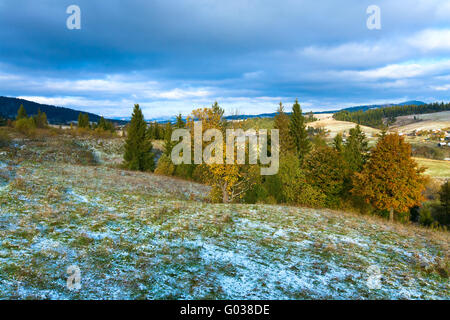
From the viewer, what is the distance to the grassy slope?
7008 millimetres

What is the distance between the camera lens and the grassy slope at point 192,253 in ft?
23.0

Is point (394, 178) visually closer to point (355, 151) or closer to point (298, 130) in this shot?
point (355, 151)

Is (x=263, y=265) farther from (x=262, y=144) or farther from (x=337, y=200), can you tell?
(x=262, y=144)

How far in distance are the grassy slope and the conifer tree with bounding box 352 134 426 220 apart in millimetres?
17339

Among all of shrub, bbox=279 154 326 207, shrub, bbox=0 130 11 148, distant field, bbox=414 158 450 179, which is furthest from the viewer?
distant field, bbox=414 158 450 179

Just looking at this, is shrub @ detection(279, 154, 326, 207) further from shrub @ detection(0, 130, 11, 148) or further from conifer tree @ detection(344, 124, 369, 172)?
shrub @ detection(0, 130, 11, 148)

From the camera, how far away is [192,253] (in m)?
9.28

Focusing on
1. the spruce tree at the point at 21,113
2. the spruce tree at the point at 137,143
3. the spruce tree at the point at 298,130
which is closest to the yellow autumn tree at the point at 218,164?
the spruce tree at the point at 137,143

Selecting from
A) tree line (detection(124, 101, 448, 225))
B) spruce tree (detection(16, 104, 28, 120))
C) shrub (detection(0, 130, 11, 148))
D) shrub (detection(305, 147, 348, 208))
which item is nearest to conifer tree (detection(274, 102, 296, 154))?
tree line (detection(124, 101, 448, 225))

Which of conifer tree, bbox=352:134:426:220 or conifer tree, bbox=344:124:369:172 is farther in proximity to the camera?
conifer tree, bbox=344:124:369:172

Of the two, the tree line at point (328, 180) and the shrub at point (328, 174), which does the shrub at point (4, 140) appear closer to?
the tree line at point (328, 180)

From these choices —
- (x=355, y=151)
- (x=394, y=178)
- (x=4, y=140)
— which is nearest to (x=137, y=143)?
(x=4, y=140)

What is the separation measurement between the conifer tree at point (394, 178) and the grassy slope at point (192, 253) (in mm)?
17339
